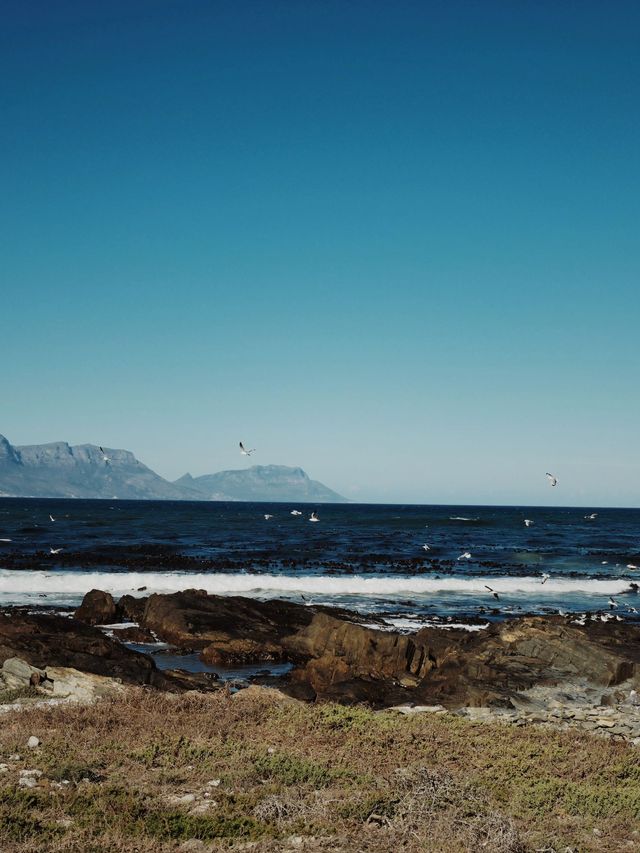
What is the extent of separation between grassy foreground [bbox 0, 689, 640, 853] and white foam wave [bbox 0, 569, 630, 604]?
30422 millimetres

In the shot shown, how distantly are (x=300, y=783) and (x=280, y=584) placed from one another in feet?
123

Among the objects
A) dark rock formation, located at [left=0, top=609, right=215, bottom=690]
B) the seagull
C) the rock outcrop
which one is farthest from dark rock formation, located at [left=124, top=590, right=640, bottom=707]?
the seagull

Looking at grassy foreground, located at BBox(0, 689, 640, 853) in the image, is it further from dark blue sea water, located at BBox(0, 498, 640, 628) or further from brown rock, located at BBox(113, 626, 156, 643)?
dark blue sea water, located at BBox(0, 498, 640, 628)

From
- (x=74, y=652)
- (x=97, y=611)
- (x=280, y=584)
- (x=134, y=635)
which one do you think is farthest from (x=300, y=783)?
(x=280, y=584)

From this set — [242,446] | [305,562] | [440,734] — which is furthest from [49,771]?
[305,562]

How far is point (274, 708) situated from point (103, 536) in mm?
71033

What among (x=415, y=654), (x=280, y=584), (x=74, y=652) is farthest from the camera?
(x=280, y=584)

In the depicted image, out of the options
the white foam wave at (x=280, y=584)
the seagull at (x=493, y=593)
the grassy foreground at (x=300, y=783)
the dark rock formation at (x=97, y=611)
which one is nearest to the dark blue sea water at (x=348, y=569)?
the white foam wave at (x=280, y=584)

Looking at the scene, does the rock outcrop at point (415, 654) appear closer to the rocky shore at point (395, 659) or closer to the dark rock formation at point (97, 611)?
the rocky shore at point (395, 659)

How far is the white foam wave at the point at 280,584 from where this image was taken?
44750mm

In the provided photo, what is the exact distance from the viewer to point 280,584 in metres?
48.0

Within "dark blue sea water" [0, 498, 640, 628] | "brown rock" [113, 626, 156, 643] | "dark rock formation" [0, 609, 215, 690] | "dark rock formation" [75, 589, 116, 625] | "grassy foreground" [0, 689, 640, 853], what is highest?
"grassy foreground" [0, 689, 640, 853]

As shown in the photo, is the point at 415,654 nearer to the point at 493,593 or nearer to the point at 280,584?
the point at 493,593

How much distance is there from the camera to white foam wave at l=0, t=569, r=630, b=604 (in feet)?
147
